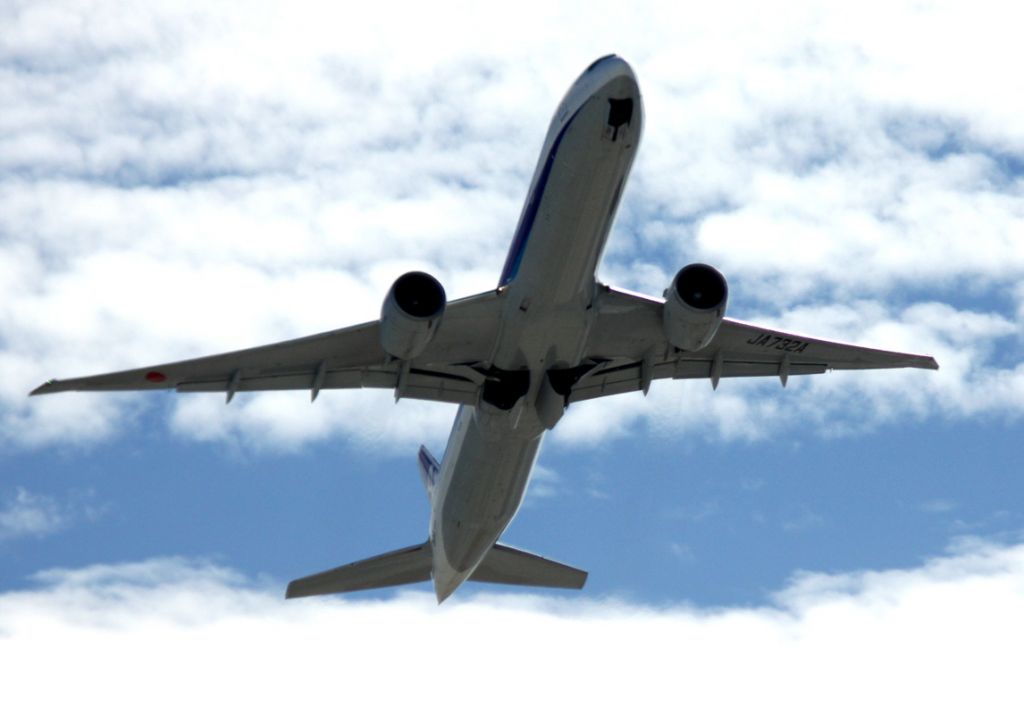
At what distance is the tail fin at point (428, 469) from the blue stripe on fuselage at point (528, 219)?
288 inches

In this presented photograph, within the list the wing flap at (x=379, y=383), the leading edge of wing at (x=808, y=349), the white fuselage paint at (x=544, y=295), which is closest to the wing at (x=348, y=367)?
the wing flap at (x=379, y=383)

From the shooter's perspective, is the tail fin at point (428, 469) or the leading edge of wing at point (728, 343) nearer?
the leading edge of wing at point (728, 343)

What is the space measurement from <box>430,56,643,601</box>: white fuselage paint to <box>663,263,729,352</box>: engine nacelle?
156cm

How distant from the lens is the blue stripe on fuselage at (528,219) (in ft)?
81.0

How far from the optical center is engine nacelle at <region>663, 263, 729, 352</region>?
84.3 feet

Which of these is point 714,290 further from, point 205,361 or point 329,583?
point 329,583

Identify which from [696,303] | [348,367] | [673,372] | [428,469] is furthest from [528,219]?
[428,469]

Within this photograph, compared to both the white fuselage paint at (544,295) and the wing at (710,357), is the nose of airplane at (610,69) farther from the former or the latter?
the wing at (710,357)

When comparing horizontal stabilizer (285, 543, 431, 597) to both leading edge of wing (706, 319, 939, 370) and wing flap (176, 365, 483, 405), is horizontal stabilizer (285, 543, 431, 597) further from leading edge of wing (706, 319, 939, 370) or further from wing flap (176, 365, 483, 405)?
leading edge of wing (706, 319, 939, 370)

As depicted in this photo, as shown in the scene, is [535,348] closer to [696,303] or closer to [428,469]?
[696,303]

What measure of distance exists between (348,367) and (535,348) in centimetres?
434

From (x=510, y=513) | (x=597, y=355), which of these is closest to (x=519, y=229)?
(x=597, y=355)

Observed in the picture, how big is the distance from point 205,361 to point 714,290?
9.85 m

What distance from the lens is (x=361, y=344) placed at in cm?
2762
